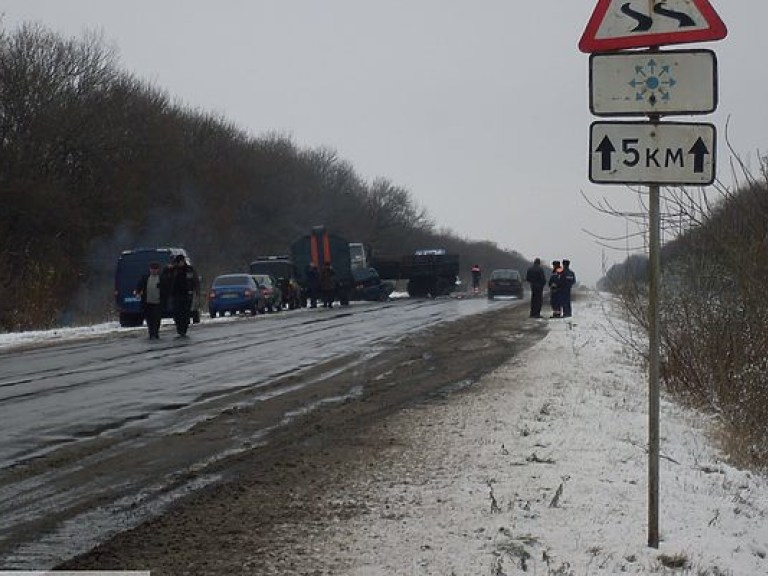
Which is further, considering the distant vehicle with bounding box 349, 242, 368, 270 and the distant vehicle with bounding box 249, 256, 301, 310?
the distant vehicle with bounding box 349, 242, 368, 270

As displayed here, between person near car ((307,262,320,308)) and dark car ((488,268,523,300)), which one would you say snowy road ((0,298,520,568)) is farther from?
dark car ((488,268,523,300))

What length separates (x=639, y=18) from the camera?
19.6 ft

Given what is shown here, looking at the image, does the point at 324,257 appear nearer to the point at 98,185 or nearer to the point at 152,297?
the point at 98,185

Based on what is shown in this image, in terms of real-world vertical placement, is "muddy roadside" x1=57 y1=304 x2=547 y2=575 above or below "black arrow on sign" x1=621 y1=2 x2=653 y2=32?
below

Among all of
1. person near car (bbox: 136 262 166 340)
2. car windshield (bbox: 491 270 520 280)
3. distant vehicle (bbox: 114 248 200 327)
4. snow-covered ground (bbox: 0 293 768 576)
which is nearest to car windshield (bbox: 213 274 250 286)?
distant vehicle (bbox: 114 248 200 327)

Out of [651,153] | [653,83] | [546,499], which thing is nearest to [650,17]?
[653,83]

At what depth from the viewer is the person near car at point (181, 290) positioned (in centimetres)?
2391

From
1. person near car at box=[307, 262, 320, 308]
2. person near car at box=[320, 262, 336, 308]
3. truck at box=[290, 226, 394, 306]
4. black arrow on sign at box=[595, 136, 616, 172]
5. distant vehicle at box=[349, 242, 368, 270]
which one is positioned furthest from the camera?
distant vehicle at box=[349, 242, 368, 270]

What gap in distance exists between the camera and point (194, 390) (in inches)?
522

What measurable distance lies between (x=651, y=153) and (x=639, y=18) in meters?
0.76

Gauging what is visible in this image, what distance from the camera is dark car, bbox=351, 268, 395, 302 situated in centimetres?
5578

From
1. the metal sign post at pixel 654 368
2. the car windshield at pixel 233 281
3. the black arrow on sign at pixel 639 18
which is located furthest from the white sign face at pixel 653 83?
the car windshield at pixel 233 281

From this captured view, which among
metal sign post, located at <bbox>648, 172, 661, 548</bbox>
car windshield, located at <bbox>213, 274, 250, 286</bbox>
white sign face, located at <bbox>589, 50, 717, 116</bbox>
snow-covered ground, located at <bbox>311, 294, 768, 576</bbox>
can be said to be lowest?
snow-covered ground, located at <bbox>311, 294, 768, 576</bbox>

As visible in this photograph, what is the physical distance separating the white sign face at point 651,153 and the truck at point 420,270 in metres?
54.3
